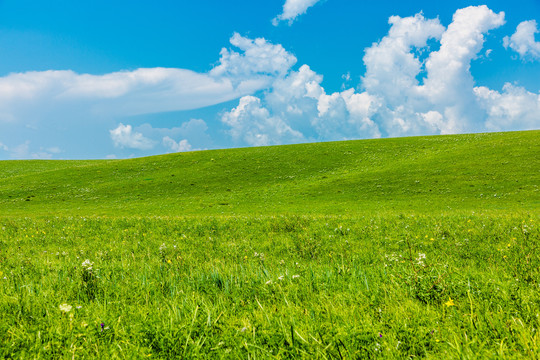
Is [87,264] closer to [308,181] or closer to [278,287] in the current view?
[278,287]

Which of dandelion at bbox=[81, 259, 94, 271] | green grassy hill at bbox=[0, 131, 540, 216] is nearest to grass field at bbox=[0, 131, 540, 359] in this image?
dandelion at bbox=[81, 259, 94, 271]

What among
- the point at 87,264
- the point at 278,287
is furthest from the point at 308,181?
the point at 278,287

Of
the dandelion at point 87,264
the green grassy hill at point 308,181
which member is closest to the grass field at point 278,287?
the dandelion at point 87,264

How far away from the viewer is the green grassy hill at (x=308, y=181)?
3375 centimetres

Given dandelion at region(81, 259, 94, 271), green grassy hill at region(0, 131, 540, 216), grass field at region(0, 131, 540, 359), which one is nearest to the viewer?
grass field at region(0, 131, 540, 359)

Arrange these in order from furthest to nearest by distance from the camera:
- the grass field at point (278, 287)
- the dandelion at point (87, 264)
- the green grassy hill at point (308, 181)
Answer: the green grassy hill at point (308, 181) < the dandelion at point (87, 264) < the grass field at point (278, 287)

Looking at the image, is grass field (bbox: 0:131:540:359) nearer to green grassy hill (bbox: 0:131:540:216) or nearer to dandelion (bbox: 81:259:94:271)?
dandelion (bbox: 81:259:94:271)

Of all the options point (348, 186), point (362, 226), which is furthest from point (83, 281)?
point (348, 186)

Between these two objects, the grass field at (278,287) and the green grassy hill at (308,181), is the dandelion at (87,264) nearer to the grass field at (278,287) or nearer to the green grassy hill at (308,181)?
the grass field at (278,287)

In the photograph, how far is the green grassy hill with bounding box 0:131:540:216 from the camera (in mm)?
33750

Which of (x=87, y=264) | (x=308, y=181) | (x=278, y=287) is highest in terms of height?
(x=308, y=181)

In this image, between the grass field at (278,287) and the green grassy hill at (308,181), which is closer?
the grass field at (278,287)

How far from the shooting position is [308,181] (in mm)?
47250

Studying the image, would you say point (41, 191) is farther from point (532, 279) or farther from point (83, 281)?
point (532, 279)
